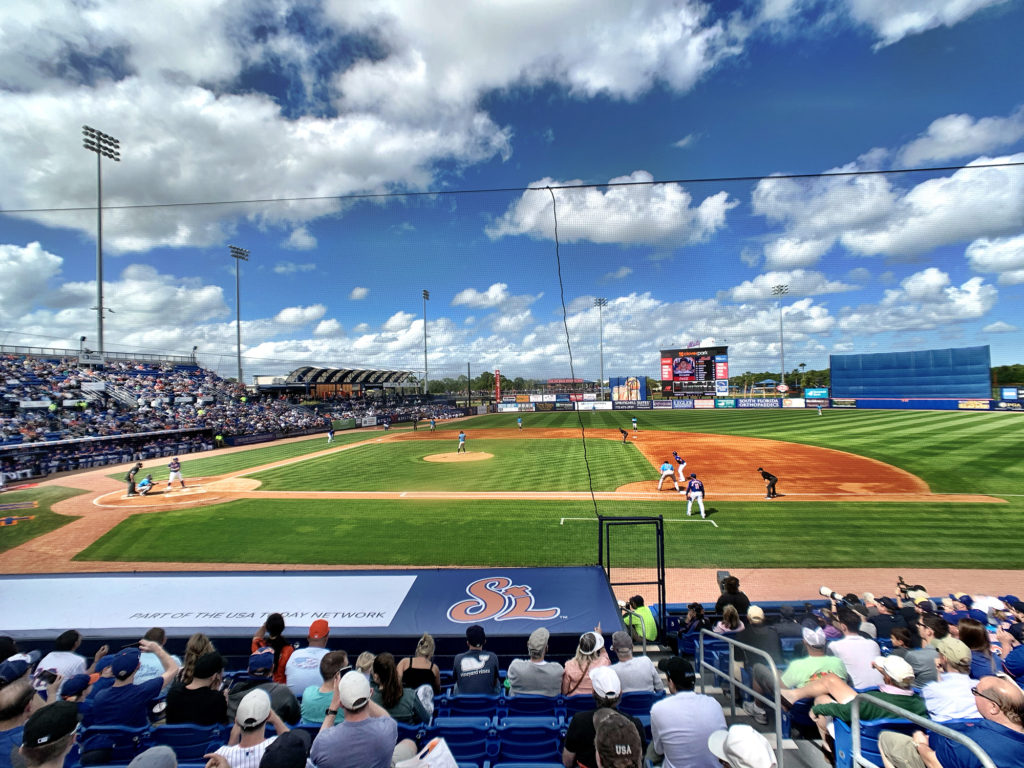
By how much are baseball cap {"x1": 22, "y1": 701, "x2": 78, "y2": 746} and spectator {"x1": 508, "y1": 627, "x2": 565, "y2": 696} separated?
3079 mm

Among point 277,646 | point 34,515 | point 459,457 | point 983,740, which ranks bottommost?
point 34,515

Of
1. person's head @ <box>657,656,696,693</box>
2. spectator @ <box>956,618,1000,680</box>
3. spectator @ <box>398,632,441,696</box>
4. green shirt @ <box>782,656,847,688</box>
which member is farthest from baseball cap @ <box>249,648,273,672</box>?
spectator @ <box>956,618,1000,680</box>

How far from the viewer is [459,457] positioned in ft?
85.6

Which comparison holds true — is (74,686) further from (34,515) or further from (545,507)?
(34,515)

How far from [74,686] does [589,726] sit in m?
4.13

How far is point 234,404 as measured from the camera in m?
41.5

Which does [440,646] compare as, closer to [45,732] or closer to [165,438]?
[45,732]

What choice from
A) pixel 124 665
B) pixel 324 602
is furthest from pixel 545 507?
pixel 124 665

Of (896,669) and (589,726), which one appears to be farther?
(896,669)

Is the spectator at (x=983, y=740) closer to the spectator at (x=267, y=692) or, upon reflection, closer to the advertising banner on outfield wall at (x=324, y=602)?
the advertising banner on outfield wall at (x=324, y=602)

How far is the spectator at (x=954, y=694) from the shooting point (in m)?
3.36

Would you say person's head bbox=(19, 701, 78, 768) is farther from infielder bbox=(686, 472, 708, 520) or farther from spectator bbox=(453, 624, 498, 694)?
infielder bbox=(686, 472, 708, 520)

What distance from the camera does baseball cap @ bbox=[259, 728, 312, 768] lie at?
228 cm

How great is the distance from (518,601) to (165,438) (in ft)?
115
